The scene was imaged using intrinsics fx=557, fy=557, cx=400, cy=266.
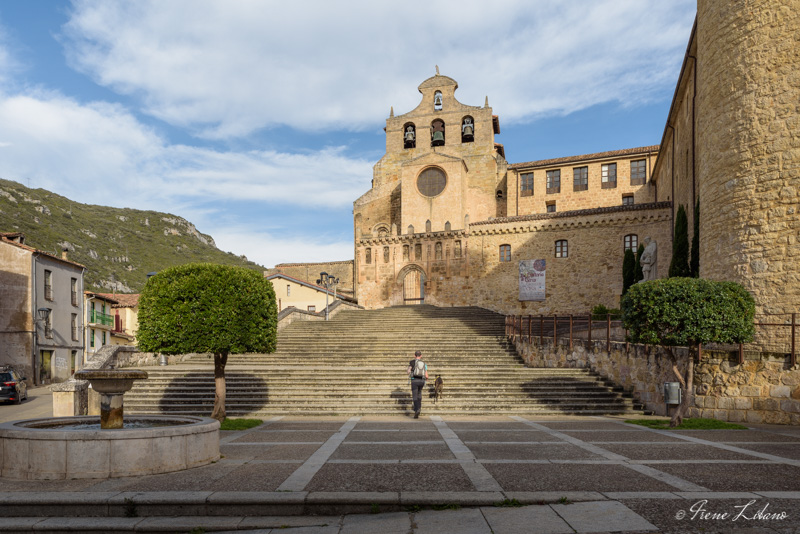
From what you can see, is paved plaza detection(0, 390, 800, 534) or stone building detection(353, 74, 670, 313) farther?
stone building detection(353, 74, 670, 313)

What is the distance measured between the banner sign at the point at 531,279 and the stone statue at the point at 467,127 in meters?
13.5

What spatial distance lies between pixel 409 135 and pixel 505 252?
1468cm

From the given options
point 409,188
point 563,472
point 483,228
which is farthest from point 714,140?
point 409,188

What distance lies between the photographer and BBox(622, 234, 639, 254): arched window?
34906mm

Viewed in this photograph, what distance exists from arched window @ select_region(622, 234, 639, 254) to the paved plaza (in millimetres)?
26886

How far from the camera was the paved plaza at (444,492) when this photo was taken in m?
5.36

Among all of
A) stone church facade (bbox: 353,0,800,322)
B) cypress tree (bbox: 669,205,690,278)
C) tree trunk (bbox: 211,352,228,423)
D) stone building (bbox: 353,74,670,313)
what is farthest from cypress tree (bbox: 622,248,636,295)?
tree trunk (bbox: 211,352,228,423)

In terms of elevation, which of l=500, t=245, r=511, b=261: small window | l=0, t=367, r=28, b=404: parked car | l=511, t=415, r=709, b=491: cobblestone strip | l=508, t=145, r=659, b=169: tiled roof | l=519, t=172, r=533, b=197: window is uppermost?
l=508, t=145, r=659, b=169: tiled roof

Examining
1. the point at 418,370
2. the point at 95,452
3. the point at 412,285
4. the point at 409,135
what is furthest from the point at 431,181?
the point at 95,452

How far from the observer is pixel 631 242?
1383 inches

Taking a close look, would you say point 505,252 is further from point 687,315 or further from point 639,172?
point 687,315

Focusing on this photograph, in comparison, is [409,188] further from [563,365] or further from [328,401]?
[328,401]

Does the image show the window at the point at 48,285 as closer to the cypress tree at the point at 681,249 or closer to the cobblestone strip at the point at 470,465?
the cobblestone strip at the point at 470,465

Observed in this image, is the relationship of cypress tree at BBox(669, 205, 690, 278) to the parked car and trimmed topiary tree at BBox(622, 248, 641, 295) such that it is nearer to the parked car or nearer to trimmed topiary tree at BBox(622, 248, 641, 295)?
trimmed topiary tree at BBox(622, 248, 641, 295)
